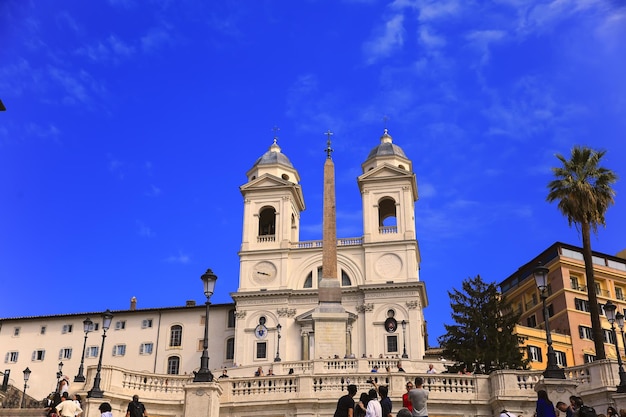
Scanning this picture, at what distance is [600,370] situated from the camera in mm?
26000

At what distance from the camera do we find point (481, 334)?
4878cm

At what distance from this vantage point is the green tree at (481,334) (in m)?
46.5

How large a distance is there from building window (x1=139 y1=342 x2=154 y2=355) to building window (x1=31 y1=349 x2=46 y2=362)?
9934 millimetres

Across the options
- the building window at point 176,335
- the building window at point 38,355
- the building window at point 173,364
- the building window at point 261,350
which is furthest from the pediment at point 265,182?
the building window at point 38,355

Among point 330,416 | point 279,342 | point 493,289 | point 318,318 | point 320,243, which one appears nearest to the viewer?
point 330,416

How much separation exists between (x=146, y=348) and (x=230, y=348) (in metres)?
8.48

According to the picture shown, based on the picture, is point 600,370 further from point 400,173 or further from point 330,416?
point 400,173

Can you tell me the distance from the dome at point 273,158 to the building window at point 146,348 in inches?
882

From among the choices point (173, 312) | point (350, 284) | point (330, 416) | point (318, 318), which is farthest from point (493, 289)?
point (173, 312)

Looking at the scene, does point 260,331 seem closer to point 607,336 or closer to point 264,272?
point 264,272

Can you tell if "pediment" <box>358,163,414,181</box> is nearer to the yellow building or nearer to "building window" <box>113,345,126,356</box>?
the yellow building

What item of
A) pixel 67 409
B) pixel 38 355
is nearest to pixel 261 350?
pixel 38 355

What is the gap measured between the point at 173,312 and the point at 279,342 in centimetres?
1314

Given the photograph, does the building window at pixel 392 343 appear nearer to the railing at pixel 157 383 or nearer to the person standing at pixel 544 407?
the railing at pixel 157 383
